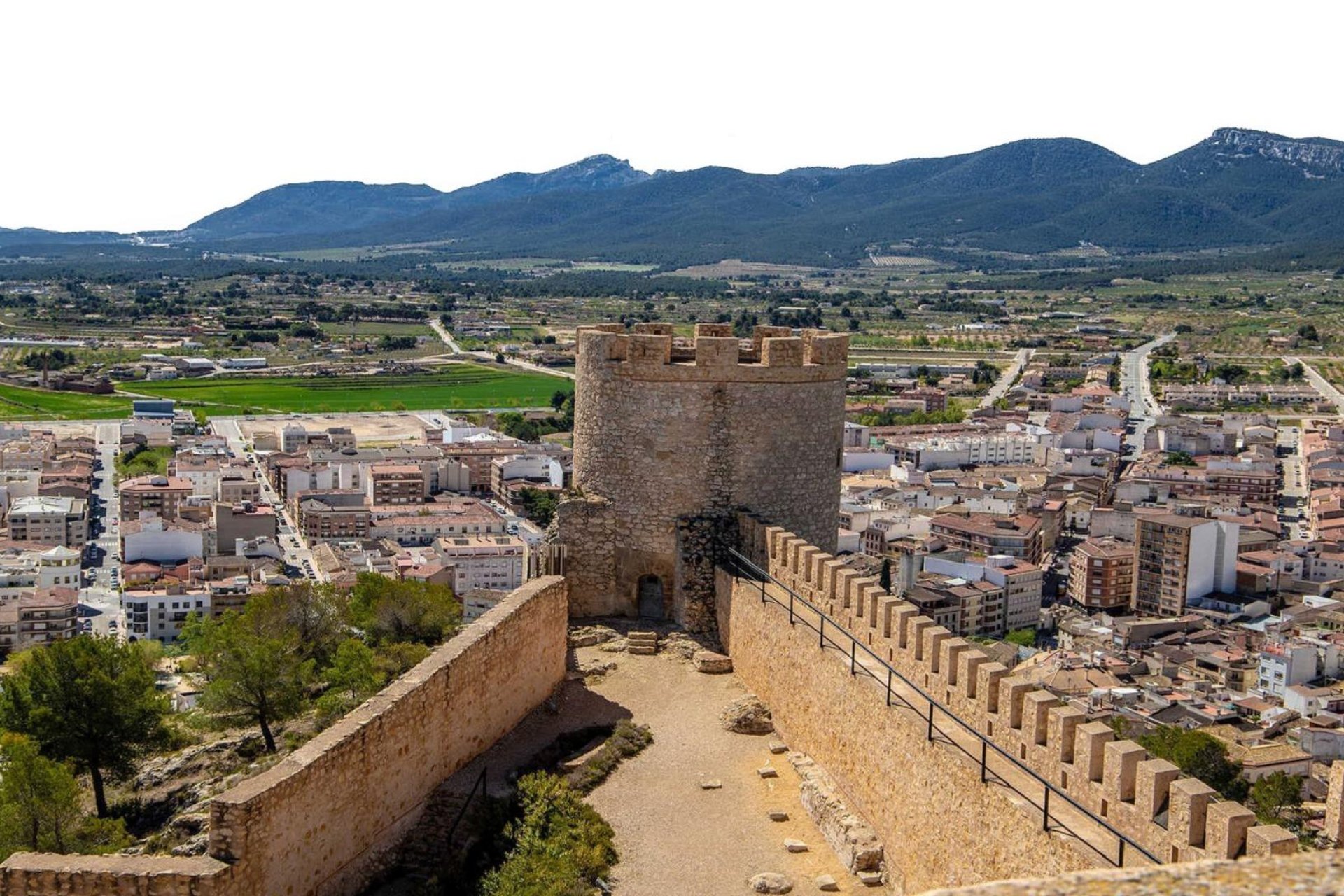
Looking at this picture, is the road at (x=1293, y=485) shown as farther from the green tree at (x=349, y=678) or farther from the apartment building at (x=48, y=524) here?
the green tree at (x=349, y=678)

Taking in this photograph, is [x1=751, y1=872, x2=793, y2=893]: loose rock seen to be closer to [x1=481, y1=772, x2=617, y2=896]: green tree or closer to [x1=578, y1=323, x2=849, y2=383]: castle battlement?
[x1=481, y1=772, x2=617, y2=896]: green tree

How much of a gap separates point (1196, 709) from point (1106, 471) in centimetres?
4494

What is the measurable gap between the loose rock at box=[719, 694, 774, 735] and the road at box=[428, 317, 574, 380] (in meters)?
114

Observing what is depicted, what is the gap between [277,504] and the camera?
266 ft

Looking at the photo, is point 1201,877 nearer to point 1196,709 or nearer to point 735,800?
point 735,800

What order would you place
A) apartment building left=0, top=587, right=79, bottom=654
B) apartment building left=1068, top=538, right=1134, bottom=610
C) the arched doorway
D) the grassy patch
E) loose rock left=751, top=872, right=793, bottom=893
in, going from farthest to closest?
the grassy patch → apartment building left=1068, top=538, right=1134, bottom=610 → apartment building left=0, top=587, right=79, bottom=654 → the arched doorway → loose rock left=751, top=872, right=793, bottom=893

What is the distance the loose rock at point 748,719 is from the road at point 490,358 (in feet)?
374

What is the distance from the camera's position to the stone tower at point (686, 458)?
11.9 meters

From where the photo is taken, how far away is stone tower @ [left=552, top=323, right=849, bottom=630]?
1187 centimetres

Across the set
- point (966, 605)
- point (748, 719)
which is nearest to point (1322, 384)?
point (966, 605)

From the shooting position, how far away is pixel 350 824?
8.41 m

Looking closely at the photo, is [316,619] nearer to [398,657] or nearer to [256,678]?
[256,678]

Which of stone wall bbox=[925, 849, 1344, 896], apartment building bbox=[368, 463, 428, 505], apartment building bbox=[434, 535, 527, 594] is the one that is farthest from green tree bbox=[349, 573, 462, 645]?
apartment building bbox=[368, 463, 428, 505]

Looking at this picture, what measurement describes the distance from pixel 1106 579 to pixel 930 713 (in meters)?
59.1
